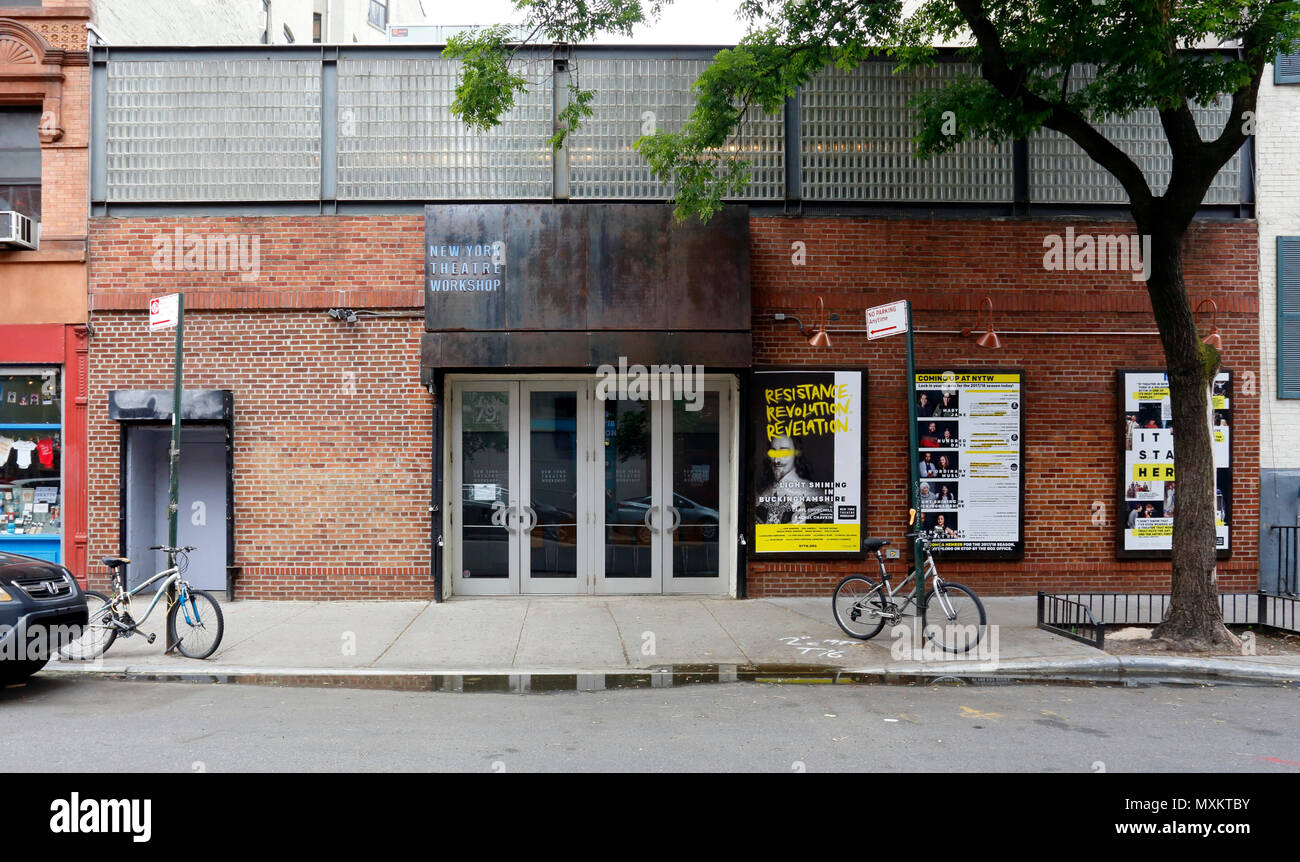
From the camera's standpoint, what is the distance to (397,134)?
11.8 m

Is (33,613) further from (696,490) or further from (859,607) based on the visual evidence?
(859,607)

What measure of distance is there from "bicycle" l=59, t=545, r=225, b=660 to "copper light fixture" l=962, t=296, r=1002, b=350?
9.94 m

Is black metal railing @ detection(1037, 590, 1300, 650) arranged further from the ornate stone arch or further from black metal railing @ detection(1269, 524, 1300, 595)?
the ornate stone arch

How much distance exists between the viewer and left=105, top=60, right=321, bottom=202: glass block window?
1172 centimetres

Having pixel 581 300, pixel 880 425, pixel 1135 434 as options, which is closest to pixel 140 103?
pixel 581 300

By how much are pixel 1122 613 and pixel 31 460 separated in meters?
14.8

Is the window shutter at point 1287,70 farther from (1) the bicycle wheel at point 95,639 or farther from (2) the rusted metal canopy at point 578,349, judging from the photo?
(1) the bicycle wheel at point 95,639

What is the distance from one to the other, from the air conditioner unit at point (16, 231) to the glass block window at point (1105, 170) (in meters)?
13.9

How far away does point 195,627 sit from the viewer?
8695 mm

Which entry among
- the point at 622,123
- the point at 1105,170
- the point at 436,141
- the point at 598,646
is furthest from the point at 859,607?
the point at 436,141

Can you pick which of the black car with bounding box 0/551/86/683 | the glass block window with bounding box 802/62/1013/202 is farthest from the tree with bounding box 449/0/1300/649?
the black car with bounding box 0/551/86/683

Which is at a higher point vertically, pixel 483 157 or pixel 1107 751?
pixel 483 157

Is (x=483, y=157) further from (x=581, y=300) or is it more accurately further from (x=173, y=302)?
(x=173, y=302)

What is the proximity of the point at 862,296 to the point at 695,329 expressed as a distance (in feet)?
8.16
